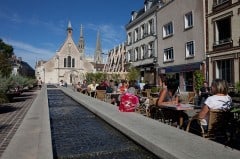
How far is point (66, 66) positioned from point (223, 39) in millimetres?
80338

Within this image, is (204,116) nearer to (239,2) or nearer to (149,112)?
(149,112)

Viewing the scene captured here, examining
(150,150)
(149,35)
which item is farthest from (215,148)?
(149,35)

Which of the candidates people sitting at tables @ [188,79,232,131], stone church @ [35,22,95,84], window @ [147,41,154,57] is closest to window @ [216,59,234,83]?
window @ [147,41,154,57]

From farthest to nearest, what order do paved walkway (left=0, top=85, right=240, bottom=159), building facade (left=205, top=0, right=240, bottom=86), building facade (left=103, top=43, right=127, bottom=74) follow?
building facade (left=103, top=43, right=127, bottom=74) → building facade (left=205, top=0, right=240, bottom=86) → paved walkway (left=0, top=85, right=240, bottom=159)

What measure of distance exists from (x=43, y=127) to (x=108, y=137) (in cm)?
186

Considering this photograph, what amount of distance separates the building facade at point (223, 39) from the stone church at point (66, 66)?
75.8 meters

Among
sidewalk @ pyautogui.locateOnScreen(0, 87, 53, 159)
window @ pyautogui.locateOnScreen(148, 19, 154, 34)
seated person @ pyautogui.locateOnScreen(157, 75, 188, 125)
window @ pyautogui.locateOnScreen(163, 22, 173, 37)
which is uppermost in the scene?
window @ pyautogui.locateOnScreen(148, 19, 154, 34)


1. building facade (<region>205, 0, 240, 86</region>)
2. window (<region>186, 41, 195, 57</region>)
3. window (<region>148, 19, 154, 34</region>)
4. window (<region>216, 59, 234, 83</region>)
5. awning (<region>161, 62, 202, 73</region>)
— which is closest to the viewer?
building facade (<region>205, 0, 240, 86</region>)

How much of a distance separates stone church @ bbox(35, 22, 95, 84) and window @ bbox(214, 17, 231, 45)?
251 feet

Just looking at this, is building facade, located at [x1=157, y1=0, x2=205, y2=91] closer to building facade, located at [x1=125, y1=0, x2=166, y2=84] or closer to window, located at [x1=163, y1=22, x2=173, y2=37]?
window, located at [x1=163, y1=22, x2=173, y2=37]

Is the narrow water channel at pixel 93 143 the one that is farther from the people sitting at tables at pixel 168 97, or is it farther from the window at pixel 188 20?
the window at pixel 188 20

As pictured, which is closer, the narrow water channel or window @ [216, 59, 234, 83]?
the narrow water channel

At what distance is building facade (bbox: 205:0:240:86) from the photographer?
21906mm

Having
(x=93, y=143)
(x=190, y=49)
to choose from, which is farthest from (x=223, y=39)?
(x=93, y=143)
